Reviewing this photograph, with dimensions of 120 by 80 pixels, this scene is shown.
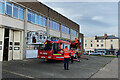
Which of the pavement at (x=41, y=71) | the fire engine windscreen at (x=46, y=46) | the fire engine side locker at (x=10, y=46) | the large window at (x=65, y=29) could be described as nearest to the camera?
the pavement at (x=41, y=71)

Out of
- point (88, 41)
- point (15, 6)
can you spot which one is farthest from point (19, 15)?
point (88, 41)

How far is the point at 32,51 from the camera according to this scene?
1822 centimetres

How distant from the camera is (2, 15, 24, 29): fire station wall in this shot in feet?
45.0

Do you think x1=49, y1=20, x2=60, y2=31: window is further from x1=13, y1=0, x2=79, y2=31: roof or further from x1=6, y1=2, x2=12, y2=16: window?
x1=6, y1=2, x2=12, y2=16: window

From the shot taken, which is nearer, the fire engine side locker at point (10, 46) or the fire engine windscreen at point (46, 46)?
the fire engine windscreen at point (46, 46)

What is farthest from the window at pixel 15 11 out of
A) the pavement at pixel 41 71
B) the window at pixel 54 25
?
the window at pixel 54 25

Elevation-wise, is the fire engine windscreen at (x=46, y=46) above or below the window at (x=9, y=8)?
below

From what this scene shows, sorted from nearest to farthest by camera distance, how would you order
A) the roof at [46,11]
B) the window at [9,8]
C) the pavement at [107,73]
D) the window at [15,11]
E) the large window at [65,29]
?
the pavement at [107,73] → the window at [9,8] → the window at [15,11] → the roof at [46,11] → the large window at [65,29]

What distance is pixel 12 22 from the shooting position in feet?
48.5

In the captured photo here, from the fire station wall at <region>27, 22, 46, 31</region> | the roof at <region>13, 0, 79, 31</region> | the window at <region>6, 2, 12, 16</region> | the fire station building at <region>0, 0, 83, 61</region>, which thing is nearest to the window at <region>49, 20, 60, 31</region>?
the roof at <region>13, 0, 79, 31</region>

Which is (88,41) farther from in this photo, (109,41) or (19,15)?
(19,15)

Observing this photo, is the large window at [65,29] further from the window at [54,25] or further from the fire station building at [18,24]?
the fire station building at [18,24]

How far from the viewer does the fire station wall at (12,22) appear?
45.0 ft

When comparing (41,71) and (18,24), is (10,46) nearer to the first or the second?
(18,24)
